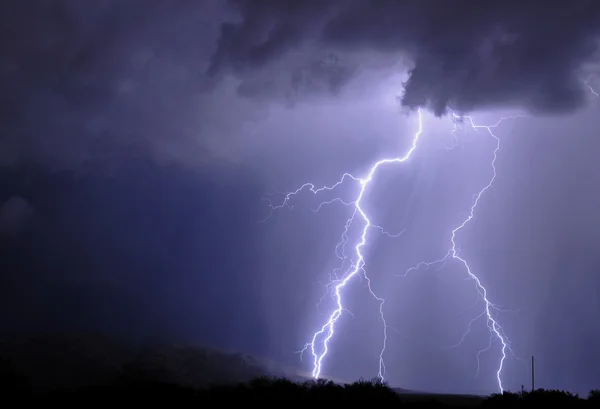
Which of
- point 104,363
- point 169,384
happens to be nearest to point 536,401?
point 169,384

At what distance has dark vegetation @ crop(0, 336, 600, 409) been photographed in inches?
1170

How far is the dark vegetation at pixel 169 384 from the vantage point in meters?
29.7

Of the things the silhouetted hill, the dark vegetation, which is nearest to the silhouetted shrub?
the dark vegetation

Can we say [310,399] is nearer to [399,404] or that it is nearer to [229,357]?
[399,404]

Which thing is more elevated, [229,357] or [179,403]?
[229,357]

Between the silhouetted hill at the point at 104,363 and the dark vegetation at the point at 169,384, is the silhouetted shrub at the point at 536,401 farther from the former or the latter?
the silhouetted hill at the point at 104,363

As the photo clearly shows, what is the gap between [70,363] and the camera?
232 ft

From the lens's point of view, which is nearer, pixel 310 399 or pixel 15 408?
pixel 15 408

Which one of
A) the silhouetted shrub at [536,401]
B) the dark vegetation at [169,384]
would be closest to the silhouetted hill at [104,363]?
the dark vegetation at [169,384]

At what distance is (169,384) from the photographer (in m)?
35.8

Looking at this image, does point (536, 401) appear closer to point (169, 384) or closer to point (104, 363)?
point (169, 384)

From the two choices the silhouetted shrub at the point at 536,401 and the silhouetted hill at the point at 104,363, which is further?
the silhouetted hill at the point at 104,363

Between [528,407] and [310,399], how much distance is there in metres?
10.5

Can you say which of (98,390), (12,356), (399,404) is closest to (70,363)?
(12,356)
